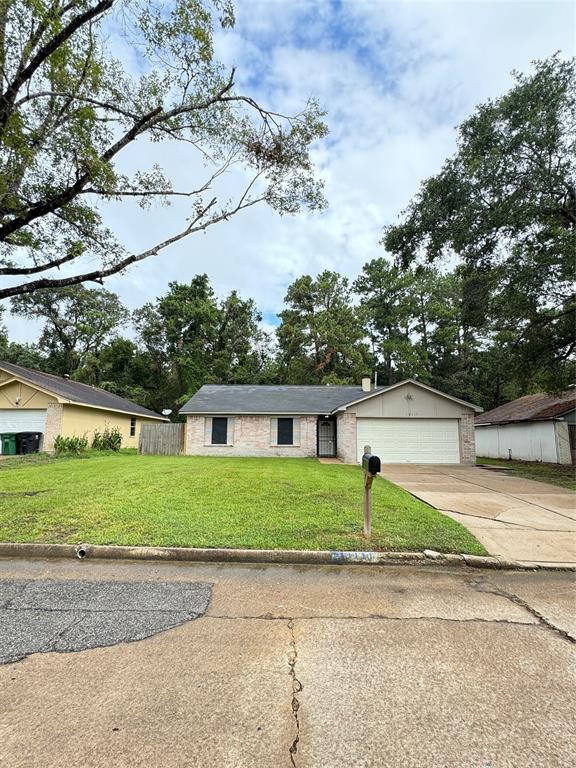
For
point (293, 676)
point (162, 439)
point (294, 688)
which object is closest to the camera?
point (294, 688)

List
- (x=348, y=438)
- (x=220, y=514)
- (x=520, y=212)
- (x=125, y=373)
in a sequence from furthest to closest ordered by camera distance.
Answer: (x=125, y=373), (x=348, y=438), (x=520, y=212), (x=220, y=514)

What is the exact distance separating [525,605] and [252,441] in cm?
1640

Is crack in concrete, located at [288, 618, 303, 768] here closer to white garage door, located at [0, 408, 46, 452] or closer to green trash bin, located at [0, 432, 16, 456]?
white garage door, located at [0, 408, 46, 452]

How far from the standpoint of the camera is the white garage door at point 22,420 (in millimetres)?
18141

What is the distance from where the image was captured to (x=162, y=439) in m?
20.1

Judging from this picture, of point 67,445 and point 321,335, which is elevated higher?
point 321,335

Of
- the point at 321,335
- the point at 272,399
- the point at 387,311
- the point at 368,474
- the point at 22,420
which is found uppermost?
the point at 387,311

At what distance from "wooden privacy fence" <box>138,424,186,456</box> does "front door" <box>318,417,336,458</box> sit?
23.2 feet

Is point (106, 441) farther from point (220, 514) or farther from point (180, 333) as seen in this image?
point (220, 514)

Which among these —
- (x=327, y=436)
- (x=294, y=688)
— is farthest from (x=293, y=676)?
(x=327, y=436)

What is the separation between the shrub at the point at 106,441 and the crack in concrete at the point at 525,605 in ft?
66.1

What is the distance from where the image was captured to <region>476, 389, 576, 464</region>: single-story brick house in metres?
18.3

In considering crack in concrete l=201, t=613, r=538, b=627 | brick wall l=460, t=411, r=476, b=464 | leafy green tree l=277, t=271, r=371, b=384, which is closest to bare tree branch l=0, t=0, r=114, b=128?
crack in concrete l=201, t=613, r=538, b=627

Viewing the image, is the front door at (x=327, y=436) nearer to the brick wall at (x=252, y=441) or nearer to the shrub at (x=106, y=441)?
the brick wall at (x=252, y=441)
